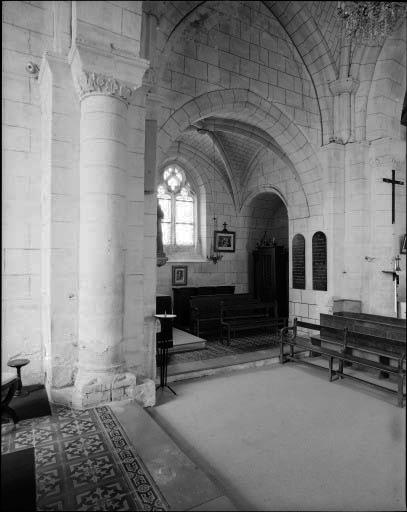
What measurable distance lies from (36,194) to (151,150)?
1242mm

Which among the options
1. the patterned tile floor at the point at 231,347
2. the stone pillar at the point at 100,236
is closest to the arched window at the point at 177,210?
the patterned tile floor at the point at 231,347

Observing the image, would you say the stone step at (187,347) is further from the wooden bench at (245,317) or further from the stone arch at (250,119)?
the stone arch at (250,119)

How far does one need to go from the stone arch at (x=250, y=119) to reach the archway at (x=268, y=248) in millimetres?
1842

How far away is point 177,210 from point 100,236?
6.11 meters

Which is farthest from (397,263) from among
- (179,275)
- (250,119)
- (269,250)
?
(179,275)

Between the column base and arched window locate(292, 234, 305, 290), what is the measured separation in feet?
13.6

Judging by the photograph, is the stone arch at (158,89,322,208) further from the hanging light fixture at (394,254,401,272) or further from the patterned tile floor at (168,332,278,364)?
the patterned tile floor at (168,332,278,364)

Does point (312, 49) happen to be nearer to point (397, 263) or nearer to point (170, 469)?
point (397, 263)

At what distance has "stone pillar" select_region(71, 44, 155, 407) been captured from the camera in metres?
2.86

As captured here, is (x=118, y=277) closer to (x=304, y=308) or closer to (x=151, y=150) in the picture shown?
(x=151, y=150)

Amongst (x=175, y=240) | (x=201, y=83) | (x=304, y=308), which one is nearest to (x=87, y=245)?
(x=201, y=83)

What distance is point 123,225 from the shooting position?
3.00 m

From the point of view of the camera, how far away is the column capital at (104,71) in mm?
2590

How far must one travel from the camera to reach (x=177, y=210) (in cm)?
889
